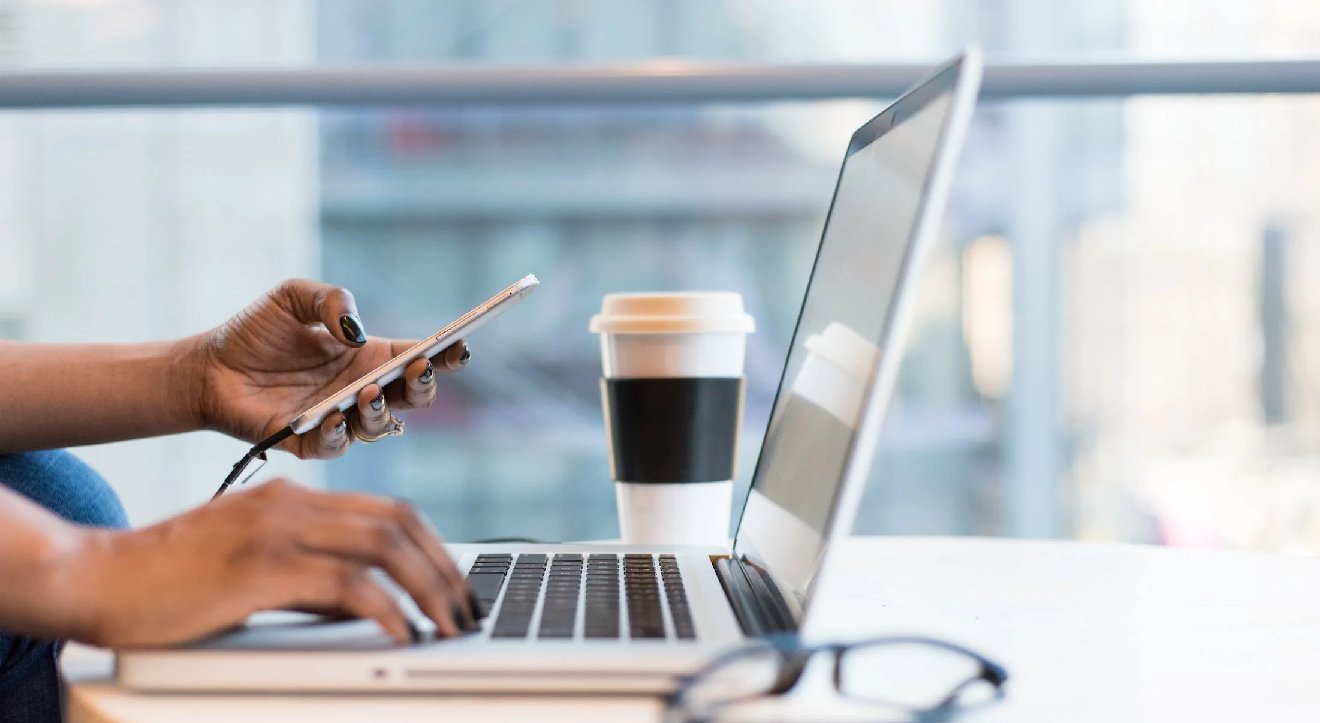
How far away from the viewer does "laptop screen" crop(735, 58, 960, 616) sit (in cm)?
40

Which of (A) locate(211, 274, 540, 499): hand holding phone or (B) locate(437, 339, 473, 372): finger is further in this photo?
→ (B) locate(437, 339, 473, 372): finger

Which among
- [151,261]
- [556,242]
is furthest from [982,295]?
[151,261]

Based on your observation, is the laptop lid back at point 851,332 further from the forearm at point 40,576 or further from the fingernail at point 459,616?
the forearm at point 40,576

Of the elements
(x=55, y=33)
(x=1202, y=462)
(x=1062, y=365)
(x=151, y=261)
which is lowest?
(x=1202, y=462)

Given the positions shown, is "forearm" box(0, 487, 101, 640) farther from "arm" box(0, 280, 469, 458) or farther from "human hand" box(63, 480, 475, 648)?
"arm" box(0, 280, 469, 458)

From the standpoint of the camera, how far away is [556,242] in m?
3.94

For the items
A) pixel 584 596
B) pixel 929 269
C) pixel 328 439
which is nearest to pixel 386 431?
pixel 328 439

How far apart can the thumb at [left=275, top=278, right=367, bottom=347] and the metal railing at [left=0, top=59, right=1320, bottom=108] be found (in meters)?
0.23

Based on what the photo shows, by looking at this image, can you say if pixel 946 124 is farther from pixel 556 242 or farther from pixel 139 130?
pixel 556 242

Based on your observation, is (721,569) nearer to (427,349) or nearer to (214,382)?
(427,349)

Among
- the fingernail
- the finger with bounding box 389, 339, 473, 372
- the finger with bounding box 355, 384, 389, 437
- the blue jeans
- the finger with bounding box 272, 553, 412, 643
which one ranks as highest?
the finger with bounding box 389, 339, 473, 372

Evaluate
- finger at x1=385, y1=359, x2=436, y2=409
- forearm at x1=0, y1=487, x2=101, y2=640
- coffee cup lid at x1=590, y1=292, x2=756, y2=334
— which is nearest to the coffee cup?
coffee cup lid at x1=590, y1=292, x2=756, y2=334

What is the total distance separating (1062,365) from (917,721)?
3.50 meters

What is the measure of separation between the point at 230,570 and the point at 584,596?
0.13 metres
